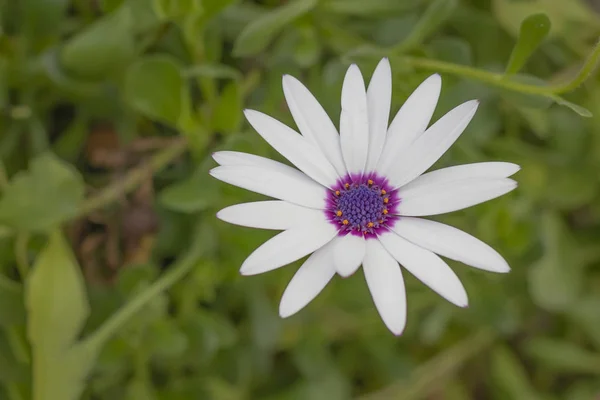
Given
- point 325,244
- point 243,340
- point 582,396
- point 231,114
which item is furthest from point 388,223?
point 582,396

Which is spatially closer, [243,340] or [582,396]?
[243,340]

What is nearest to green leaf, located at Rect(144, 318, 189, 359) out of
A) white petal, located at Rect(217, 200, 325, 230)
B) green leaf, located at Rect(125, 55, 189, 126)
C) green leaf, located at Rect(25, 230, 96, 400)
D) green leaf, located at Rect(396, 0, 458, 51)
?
green leaf, located at Rect(25, 230, 96, 400)

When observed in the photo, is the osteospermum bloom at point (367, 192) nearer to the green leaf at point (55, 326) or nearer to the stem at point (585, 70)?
the stem at point (585, 70)

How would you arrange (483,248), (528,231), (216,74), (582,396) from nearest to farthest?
(483,248) < (216,74) < (528,231) < (582,396)

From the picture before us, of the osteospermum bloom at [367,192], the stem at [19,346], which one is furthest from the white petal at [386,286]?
the stem at [19,346]

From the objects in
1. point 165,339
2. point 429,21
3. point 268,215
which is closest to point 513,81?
point 429,21

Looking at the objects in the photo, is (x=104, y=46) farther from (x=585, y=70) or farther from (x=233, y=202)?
(x=585, y=70)

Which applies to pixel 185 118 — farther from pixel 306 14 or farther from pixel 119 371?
pixel 119 371
